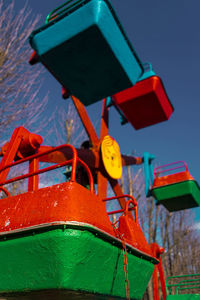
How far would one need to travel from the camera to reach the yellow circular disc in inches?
330

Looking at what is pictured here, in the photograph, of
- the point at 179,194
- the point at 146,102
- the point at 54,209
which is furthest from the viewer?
the point at 179,194

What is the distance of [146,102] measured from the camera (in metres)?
7.42

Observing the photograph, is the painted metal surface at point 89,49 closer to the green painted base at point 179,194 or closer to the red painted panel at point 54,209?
the red painted panel at point 54,209

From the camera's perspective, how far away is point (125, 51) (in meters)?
4.64

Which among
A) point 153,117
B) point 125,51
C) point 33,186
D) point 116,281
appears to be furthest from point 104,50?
point 153,117

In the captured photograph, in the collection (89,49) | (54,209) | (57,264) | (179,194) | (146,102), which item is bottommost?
(57,264)

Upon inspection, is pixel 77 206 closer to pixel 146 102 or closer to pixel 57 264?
pixel 57 264

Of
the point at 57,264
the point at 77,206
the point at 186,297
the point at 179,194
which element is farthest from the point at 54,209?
the point at 179,194

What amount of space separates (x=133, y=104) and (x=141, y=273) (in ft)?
15.2

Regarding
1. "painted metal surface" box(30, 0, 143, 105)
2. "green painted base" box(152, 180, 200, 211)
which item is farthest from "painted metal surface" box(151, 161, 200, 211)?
"painted metal surface" box(30, 0, 143, 105)

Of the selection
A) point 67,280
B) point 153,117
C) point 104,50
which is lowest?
point 67,280

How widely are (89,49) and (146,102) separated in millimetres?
3408

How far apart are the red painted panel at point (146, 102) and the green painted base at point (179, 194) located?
209 centimetres

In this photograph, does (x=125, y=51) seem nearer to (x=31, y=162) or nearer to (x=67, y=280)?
(x=31, y=162)
